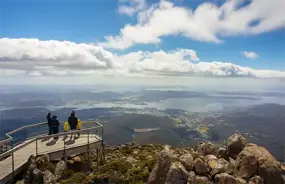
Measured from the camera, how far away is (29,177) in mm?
15086

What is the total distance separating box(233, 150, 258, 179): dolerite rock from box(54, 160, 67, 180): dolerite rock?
447 inches

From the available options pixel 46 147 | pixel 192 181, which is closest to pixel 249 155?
pixel 192 181

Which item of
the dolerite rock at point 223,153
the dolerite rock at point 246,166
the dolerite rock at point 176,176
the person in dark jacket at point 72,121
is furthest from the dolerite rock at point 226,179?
the person in dark jacket at point 72,121

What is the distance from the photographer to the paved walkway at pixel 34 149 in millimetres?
15328

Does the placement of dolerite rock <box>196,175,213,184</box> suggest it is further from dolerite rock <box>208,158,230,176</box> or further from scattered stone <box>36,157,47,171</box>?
scattered stone <box>36,157,47,171</box>

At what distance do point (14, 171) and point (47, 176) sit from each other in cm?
201

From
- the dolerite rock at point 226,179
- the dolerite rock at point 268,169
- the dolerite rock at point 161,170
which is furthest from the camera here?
the dolerite rock at point 161,170

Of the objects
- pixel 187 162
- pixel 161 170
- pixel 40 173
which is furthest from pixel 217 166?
pixel 40 173

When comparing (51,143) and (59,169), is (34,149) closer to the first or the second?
(51,143)

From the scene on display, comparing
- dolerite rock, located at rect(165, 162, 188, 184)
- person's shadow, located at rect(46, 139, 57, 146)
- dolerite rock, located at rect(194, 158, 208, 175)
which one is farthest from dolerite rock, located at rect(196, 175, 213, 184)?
person's shadow, located at rect(46, 139, 57, 146)

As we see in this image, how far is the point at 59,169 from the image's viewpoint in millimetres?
17062

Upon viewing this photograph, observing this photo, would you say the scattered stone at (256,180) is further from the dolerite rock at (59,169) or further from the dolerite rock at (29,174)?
the dolerite rock at (29,174)

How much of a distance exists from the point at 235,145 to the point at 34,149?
15.1 m

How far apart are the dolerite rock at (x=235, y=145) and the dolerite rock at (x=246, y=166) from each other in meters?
2.47
